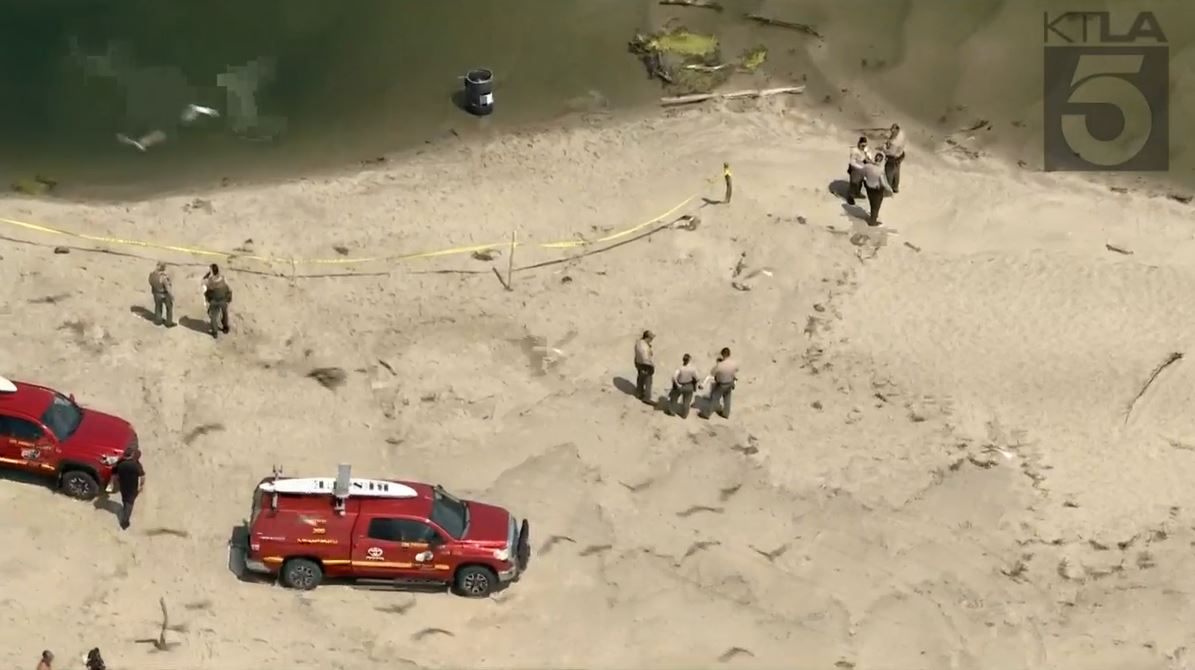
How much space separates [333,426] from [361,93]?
39.1ft

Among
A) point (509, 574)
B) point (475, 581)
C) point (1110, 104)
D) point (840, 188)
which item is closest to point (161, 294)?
point (475, 581)

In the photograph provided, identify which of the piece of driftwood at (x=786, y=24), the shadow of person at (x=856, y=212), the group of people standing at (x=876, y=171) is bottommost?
the shadow of person at (x=856, y=212)

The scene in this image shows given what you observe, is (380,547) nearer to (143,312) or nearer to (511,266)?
(143,312)

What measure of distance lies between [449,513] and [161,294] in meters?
7.95

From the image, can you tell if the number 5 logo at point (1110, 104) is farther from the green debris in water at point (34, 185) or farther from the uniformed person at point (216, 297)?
the green debris in water at point (34, 185)

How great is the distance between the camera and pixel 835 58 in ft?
127

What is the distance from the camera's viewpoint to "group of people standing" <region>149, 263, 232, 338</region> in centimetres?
2891

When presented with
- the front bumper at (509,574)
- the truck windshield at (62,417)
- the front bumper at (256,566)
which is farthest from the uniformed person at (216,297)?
the front bumper at (509,574)

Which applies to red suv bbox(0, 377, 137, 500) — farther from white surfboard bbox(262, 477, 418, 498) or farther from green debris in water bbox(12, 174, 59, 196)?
green debris in water bbox(12, 174, 59, 196)

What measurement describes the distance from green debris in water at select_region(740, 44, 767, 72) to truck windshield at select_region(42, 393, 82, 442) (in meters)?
18.7

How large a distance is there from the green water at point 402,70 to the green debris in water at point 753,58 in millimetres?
214

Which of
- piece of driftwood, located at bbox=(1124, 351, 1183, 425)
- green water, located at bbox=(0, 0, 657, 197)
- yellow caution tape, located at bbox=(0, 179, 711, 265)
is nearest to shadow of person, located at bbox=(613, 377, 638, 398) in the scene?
yellow caution tape, located at bbox=(0, 179, 711, 265)

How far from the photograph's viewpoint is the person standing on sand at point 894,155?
3425cm

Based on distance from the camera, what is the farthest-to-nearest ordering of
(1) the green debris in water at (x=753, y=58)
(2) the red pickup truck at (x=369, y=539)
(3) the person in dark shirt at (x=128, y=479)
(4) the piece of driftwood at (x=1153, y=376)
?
(1) the green debris in water at (x=753, y=58)
(4) the piece of driftwood at (x=1153, y=376)
(3) the person in dark shirt at (x=128, y=479)
(2) the red pickup truck at (x=369, y=539)
